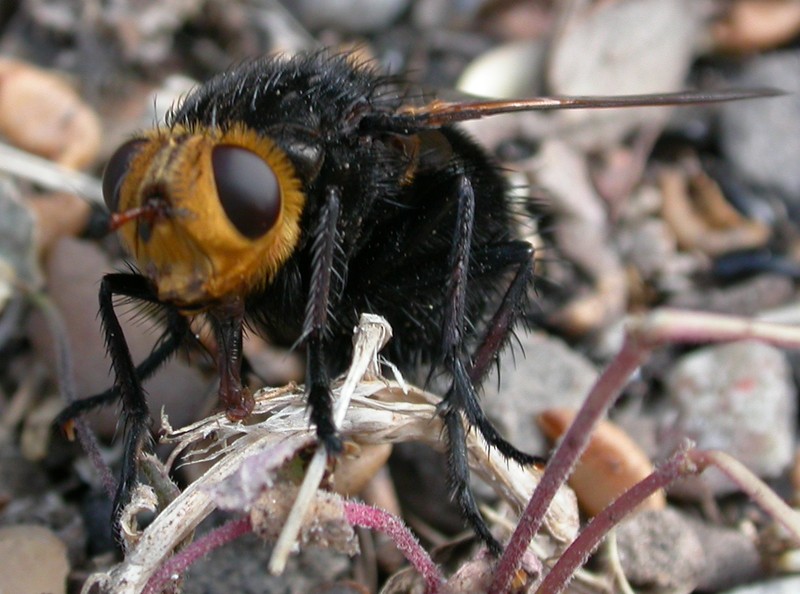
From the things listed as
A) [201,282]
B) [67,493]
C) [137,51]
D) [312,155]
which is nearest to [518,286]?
[312,155]

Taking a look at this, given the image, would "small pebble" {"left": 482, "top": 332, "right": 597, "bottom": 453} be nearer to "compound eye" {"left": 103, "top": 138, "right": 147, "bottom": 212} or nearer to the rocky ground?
the rocky ground

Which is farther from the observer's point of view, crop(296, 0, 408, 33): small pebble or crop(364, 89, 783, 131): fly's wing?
crop(296, 0, 408, 33): small pebble

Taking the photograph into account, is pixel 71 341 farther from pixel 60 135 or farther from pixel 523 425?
pixel 523 425

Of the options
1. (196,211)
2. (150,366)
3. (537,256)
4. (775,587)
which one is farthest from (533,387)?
(196,211)

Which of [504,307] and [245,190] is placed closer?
[245,190]

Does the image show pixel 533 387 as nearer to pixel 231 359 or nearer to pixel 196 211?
pixel 231 359

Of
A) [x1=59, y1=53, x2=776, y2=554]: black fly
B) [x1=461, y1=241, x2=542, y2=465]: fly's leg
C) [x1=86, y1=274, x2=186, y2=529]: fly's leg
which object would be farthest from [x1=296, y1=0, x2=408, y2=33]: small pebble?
[x1=86, y1=274, x2=186, y2=529]: fly's leg

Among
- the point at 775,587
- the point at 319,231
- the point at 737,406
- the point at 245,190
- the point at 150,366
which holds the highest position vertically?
the point at 245,190
